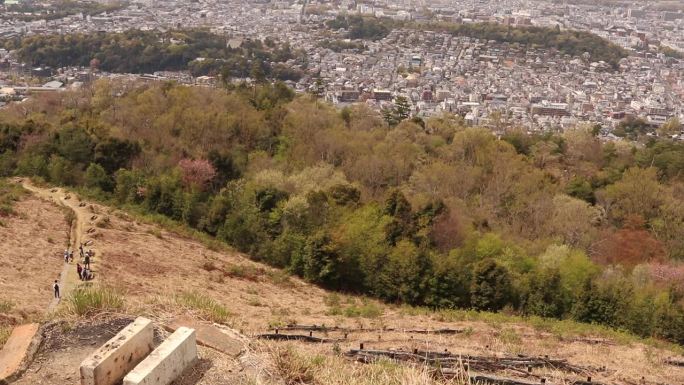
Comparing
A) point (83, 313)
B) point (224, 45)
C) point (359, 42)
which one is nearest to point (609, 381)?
point (83, 313)

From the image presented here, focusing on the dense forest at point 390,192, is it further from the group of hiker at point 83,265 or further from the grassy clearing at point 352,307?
the group of hiker at point 83,265

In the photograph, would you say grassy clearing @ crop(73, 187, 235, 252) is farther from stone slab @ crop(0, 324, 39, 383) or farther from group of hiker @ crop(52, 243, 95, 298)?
stone slab @ crop(0, 324, 39, 383)

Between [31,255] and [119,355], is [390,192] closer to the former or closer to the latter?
[31,255]

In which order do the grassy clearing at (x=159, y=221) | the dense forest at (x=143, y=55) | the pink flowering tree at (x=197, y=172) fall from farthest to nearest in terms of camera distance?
the dense forest at (x=143, y=55)
the pink flowering tree at (x=197, y=172)
the grassy clearing at (x=159, y=221)

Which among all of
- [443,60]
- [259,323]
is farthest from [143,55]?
[259,323]

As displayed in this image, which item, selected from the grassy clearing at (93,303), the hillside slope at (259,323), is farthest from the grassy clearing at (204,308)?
the grassy clearing at (93,303)

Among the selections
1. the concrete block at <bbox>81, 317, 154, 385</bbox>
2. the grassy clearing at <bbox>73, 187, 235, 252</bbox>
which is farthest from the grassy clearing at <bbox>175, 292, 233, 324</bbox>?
the grassy clearing at <bbox>73, 187, 235, 252</bbox>
